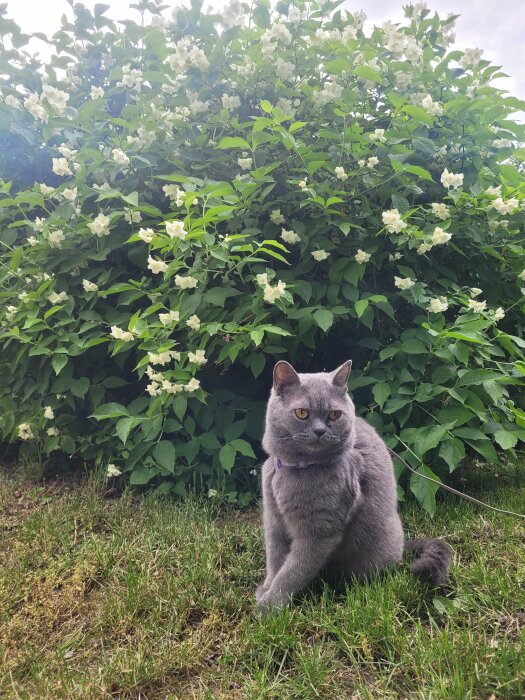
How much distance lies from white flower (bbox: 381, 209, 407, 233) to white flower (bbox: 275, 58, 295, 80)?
1.18 meters

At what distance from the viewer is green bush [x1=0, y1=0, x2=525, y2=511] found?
270 centimetres

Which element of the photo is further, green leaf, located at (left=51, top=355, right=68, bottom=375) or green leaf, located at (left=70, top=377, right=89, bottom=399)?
green leaf, located at (left=70, top=377, right=89, bottom=399)

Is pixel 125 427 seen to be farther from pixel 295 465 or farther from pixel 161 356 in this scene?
pixel 295 465

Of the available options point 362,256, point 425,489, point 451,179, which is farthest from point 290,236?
point 425,489

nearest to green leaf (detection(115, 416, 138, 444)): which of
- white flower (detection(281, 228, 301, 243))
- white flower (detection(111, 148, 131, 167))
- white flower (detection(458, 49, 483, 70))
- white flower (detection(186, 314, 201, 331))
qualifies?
white flower (detection(186, 314, 201, 331))

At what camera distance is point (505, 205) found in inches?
107

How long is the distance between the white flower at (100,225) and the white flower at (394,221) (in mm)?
1563

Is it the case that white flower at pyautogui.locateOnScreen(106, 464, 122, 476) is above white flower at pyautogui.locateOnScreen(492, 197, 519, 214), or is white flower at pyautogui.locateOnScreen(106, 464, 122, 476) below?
below

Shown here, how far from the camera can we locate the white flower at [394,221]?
8.52ft

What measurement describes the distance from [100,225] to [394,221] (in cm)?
165

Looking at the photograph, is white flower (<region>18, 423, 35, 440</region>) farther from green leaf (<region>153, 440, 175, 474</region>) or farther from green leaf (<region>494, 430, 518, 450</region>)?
green leaf (<region>494, 430, 518, 450</region>)

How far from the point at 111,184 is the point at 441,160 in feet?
6.69

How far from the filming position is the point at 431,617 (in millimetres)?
1820

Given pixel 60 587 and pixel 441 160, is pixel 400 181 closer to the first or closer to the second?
pixel 441 160
